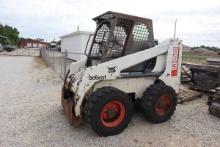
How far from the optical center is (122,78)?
4641 millimetres

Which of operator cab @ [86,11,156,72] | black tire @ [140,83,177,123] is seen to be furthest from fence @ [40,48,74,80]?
black tire @ [140,83,177,123]

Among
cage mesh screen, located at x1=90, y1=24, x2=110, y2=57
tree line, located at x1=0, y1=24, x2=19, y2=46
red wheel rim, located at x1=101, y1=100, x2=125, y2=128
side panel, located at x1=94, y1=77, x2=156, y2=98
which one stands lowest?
red wheel rim, located at x1=101, y1=100, x2=125, y2=128

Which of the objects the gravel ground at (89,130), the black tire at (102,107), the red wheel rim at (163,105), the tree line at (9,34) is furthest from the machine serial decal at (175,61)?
the tree line at (9,34)

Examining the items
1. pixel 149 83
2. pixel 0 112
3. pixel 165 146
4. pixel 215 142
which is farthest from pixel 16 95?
pixel 215 142

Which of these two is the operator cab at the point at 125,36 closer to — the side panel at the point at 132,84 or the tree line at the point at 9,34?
the side panel at the point at 132,84

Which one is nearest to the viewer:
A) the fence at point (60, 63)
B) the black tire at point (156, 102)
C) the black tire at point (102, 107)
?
the black tire at point (102, 107)

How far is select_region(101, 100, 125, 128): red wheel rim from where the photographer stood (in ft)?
14.2

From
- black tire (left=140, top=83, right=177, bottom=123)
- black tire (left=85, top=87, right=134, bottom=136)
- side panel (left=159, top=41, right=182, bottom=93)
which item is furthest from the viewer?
side panel (left=159, top=41, right=182, bottom=93)

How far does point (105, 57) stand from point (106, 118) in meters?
1.23

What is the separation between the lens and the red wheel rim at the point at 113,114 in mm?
4332

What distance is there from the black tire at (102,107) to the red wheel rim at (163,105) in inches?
29.5

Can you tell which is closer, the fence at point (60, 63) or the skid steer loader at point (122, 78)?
the skid steer loader at point (122, 78)

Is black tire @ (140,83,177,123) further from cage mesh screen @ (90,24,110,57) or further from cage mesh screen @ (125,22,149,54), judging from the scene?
cage mesh screen @ (90,24,110,57)

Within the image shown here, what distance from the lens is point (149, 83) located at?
5.04m
